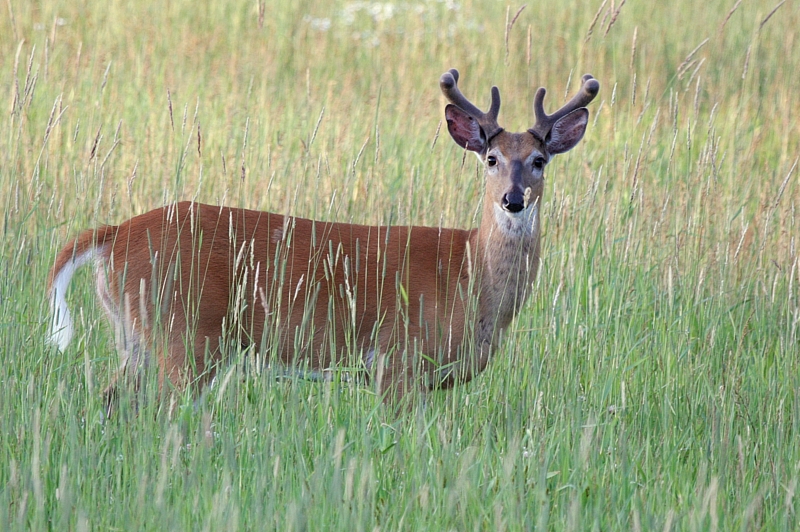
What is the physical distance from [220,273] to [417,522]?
5.98 ft

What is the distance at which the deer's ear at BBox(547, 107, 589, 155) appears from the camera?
4.55 m

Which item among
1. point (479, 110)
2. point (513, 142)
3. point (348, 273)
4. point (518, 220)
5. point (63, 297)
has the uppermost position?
point (479, 110)

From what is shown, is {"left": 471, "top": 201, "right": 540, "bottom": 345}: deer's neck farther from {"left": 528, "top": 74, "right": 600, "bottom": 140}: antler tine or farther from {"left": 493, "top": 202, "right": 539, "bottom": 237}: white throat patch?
{"left": 528, "top": 74, "right": 600, "bottom": 140}: antler tine

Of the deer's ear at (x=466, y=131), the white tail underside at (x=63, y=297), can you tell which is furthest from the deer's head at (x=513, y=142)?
the white tail underside at (x=63, y=297)

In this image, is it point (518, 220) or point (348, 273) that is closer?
point (348, 273)

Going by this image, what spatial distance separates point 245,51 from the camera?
8977 millimetres

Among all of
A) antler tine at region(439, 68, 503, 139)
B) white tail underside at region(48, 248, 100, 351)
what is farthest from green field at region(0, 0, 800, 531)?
antler tine at region(439, 68, 503, 139)

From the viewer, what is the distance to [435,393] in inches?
141

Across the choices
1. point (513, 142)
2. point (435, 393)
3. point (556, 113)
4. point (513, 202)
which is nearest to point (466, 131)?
point (513, 142)

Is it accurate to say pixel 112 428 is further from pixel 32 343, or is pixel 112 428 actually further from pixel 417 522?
pixel 417 522

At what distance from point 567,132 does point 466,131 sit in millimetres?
439

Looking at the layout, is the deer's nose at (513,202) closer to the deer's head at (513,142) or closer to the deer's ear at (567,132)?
the deer's head at (513,142)

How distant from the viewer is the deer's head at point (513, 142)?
4.18m

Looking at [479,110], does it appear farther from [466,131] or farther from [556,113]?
[556,113]
